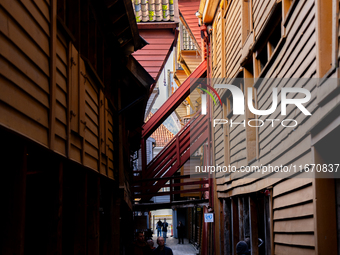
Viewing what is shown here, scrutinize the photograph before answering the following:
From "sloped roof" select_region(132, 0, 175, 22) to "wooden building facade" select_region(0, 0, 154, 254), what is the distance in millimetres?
5718

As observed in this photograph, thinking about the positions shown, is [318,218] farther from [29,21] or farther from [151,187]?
[151,187]

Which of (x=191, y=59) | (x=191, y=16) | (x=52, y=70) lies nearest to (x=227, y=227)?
(x=52, y=70)

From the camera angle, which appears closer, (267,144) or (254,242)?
(267,144)

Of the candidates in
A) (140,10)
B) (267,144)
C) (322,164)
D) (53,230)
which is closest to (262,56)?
(267,144)

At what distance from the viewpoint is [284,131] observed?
663 centimetres

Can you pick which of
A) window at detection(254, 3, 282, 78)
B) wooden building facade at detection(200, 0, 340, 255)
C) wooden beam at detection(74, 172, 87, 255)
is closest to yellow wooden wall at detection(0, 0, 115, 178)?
wooden beam at detection(74, 172, 87, 255)

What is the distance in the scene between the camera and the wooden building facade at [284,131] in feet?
15.8

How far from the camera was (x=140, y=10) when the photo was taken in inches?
627

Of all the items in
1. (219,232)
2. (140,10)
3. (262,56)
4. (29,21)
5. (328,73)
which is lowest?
(219,232)

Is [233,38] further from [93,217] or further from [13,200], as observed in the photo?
[13,200]

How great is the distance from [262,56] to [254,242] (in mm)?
3591

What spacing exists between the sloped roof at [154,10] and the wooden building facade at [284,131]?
330cm

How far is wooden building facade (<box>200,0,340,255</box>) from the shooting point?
4.81m

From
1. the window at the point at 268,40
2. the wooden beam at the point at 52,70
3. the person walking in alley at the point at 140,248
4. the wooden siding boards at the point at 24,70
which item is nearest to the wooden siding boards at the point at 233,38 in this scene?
the window at the point at 268,40
